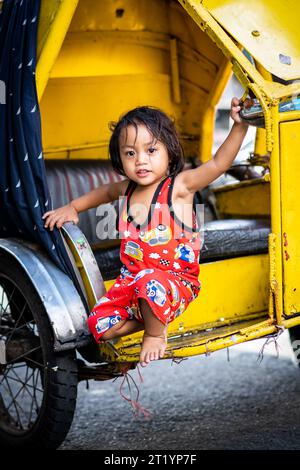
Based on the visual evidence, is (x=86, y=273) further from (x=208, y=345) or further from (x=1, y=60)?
(x=1, y=60)

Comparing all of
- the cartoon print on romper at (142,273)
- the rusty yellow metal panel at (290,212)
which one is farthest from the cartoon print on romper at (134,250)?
the rusty yellow metal panel at (290,212)

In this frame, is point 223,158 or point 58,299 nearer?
point 223,158

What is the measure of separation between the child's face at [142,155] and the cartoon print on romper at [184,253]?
0.29 metres

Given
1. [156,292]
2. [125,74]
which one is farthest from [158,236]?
[125,74]

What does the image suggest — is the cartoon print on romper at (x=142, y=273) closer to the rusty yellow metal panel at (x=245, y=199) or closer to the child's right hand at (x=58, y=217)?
the child's right hand at (x=58, y=217)

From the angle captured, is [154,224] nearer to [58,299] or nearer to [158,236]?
[158,236]

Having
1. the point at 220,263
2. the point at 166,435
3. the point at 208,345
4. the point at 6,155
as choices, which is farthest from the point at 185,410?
the point at 6,155

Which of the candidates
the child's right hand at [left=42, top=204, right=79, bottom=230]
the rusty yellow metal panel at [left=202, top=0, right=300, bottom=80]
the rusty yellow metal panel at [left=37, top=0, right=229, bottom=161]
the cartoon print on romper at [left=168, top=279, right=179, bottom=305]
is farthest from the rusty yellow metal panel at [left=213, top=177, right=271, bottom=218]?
the cartoon print on romper at [left=168, top=279, right=179, bottom=305]

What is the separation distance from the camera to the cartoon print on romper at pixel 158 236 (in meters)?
3.11

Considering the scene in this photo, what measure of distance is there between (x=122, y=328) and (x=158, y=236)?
382 millimetres

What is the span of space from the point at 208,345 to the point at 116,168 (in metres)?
0.83

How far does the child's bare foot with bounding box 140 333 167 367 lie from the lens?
2.94 metres

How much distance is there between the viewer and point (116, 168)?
3.31 metres

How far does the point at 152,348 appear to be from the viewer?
295 centimetres
